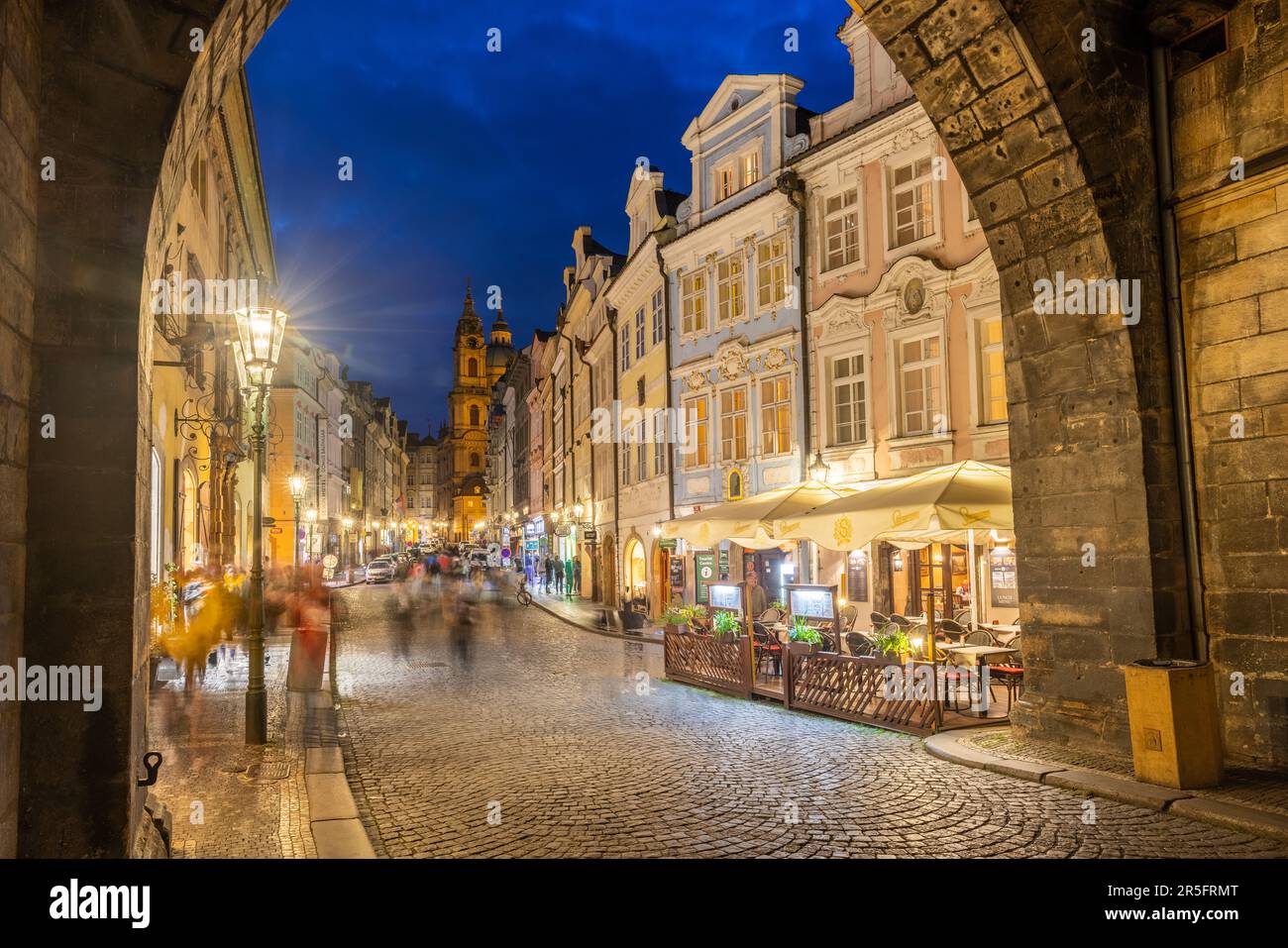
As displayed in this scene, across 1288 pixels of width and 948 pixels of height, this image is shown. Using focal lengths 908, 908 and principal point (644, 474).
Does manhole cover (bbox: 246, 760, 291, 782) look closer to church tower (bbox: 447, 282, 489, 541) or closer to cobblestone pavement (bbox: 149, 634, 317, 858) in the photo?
cobblestone pavement (bbox: 149, 634, 317, 858)

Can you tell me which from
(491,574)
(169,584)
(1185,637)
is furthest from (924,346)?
(491,574)

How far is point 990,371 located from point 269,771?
44.0 ft

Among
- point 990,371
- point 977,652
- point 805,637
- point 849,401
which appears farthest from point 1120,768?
point 849,401

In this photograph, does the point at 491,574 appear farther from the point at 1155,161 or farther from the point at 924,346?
the point at 1155,161

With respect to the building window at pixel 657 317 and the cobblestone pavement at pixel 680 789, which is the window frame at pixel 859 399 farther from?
the building window at pixel 657 317

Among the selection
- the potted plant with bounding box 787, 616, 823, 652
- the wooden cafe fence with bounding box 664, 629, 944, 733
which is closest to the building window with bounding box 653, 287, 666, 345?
the potted plant with bounding box 787, 616, 823, 652

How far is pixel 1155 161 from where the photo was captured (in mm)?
8938

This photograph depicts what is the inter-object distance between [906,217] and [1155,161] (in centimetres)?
948

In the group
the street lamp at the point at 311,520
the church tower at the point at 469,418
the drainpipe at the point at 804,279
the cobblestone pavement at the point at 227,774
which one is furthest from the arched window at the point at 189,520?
the church tower at the point at 469,418

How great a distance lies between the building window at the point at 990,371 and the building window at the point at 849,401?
9.24 ft

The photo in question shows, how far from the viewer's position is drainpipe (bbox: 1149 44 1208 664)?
8.66m

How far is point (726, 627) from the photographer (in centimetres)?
1437

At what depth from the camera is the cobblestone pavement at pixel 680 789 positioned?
6.39 m

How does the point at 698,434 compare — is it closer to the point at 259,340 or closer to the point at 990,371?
the point at 990,371
